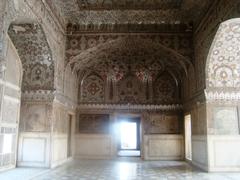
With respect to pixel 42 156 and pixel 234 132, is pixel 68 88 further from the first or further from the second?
pixel 234 132

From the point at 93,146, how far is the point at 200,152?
3992mm

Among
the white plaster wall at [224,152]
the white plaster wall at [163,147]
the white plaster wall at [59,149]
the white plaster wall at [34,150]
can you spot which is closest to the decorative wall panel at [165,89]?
the white plaster wall at [163,147]

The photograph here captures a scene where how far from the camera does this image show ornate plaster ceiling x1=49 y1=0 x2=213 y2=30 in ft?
23.4

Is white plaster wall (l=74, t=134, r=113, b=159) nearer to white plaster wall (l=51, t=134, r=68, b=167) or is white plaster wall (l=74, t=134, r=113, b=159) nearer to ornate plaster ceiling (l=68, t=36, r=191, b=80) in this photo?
white plaster wall (l=51, t=134, r=68, b=167)

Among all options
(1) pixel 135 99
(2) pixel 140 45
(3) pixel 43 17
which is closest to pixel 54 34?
(3) pixel 43 17

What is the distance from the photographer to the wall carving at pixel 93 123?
9789 mm

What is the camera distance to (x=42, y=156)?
6938 millimetres

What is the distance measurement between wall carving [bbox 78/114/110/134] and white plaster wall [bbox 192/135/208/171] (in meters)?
3.29

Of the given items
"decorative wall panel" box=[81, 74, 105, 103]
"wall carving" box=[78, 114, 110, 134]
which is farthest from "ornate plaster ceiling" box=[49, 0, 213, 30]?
"wall carving" box=[78, 114, 110, 134]

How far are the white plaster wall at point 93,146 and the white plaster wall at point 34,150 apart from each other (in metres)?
2.73

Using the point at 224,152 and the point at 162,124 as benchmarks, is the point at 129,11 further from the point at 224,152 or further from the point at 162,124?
the point at 224,152

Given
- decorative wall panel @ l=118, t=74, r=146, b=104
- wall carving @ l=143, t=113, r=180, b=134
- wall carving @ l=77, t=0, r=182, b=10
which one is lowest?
wall carving @ l=143, t=113, r=180, b=134

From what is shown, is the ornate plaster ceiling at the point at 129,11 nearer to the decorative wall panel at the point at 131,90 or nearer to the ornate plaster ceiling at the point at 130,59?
the ornate plaster ceiling at the point at 130,59

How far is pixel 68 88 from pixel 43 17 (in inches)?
116
